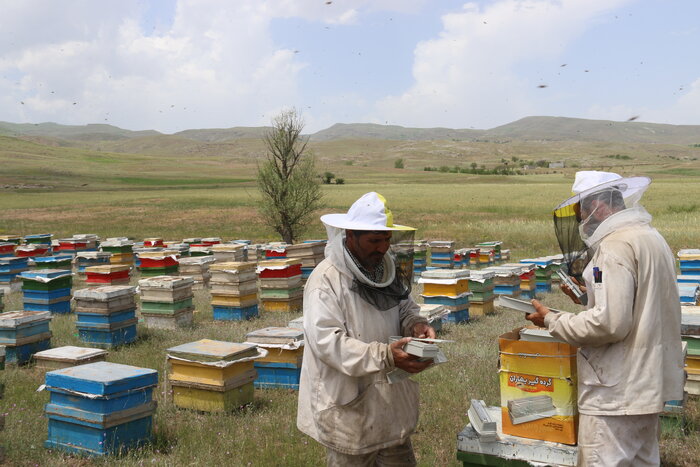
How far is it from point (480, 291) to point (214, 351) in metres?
6.94

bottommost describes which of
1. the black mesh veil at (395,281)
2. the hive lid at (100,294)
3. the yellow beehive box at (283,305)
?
the yellow beehive box at (283,305)

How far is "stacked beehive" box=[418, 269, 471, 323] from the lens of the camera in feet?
34.7

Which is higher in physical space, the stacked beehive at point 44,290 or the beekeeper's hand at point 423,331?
the beekeeper's hand at point 423,331

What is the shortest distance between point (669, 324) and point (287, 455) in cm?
334

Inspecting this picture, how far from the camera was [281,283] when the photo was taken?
36.9 feet

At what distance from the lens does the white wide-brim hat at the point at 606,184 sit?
3381mm

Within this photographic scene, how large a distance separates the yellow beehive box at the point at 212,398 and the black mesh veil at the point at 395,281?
3222 millimetres

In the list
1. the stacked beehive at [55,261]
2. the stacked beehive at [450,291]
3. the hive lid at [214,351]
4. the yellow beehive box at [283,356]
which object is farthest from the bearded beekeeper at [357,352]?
the stacked beehive at [55,261]

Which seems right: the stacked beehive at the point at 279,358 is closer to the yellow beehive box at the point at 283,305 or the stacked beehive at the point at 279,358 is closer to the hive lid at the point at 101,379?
the hive lid at the point at 101,379

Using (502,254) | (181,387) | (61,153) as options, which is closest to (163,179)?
(61,153)

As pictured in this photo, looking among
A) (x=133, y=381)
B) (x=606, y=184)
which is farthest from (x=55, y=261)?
(x=606, y=184)

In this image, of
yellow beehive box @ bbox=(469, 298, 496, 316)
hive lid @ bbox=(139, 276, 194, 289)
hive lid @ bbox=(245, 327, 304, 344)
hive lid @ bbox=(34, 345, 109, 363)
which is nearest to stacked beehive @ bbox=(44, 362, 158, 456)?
hive lid @ bbox=(34, 345, 109, 363)

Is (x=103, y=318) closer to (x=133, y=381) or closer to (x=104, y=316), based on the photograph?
(x=104, y=316)

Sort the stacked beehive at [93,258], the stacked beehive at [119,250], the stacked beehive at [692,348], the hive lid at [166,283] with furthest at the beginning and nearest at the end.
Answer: the stacked beehive at [119,250] < the stacked beehive at [93,258] < the hive lid at [166,283] < the stacked beehive at [692,348]
